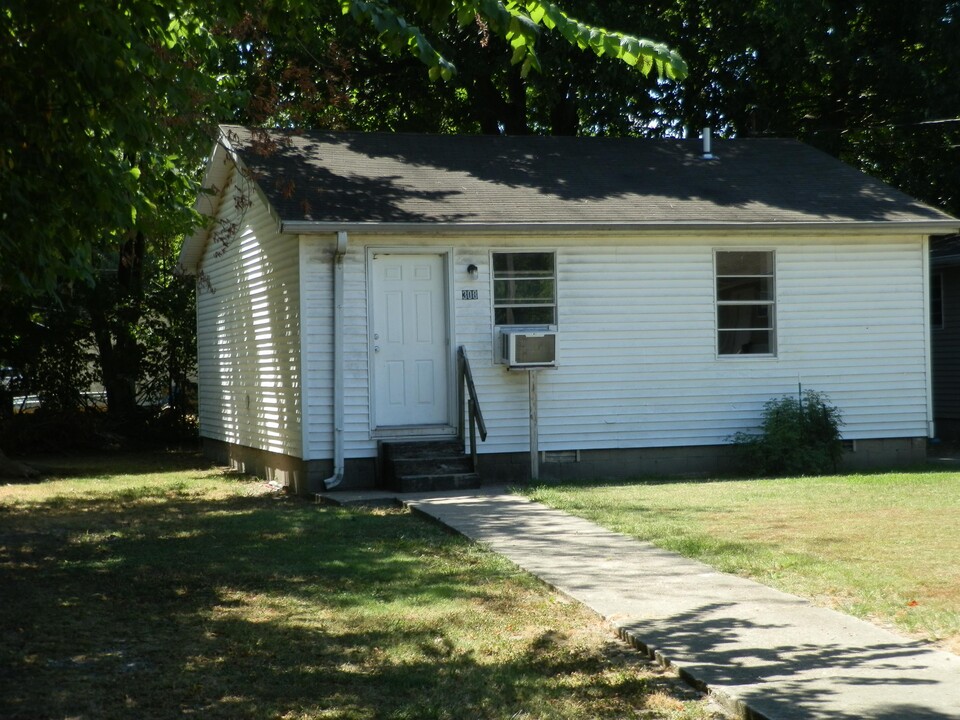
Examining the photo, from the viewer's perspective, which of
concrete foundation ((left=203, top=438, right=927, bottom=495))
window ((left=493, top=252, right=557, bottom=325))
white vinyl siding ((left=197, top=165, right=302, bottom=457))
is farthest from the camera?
window ((left=493, top=252, right=557, bottom=325))

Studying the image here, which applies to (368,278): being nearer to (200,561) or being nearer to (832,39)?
(200,561)

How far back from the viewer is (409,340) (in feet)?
45.3

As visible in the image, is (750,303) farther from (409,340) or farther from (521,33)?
(521,33)

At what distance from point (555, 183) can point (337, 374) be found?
423 cm

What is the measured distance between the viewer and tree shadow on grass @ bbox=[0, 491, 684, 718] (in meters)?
→ 5.33

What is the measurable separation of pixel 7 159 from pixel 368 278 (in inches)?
275

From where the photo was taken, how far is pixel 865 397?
15.0 m

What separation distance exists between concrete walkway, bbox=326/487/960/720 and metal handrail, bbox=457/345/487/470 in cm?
380

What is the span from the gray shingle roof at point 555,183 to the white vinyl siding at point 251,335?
92cm

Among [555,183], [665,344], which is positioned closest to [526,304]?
[665,344]

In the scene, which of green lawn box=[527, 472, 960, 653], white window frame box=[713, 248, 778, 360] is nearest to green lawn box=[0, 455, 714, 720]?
green lawn box=[527, 472, 960, 653]

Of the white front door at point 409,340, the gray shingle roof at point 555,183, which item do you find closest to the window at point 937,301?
the gray shingle roof at point 555,183

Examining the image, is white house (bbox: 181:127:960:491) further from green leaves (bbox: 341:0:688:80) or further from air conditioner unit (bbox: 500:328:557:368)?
green leaves (bbox: 341:0:688:80)

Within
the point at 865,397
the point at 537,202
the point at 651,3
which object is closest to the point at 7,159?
the point at 537,202
